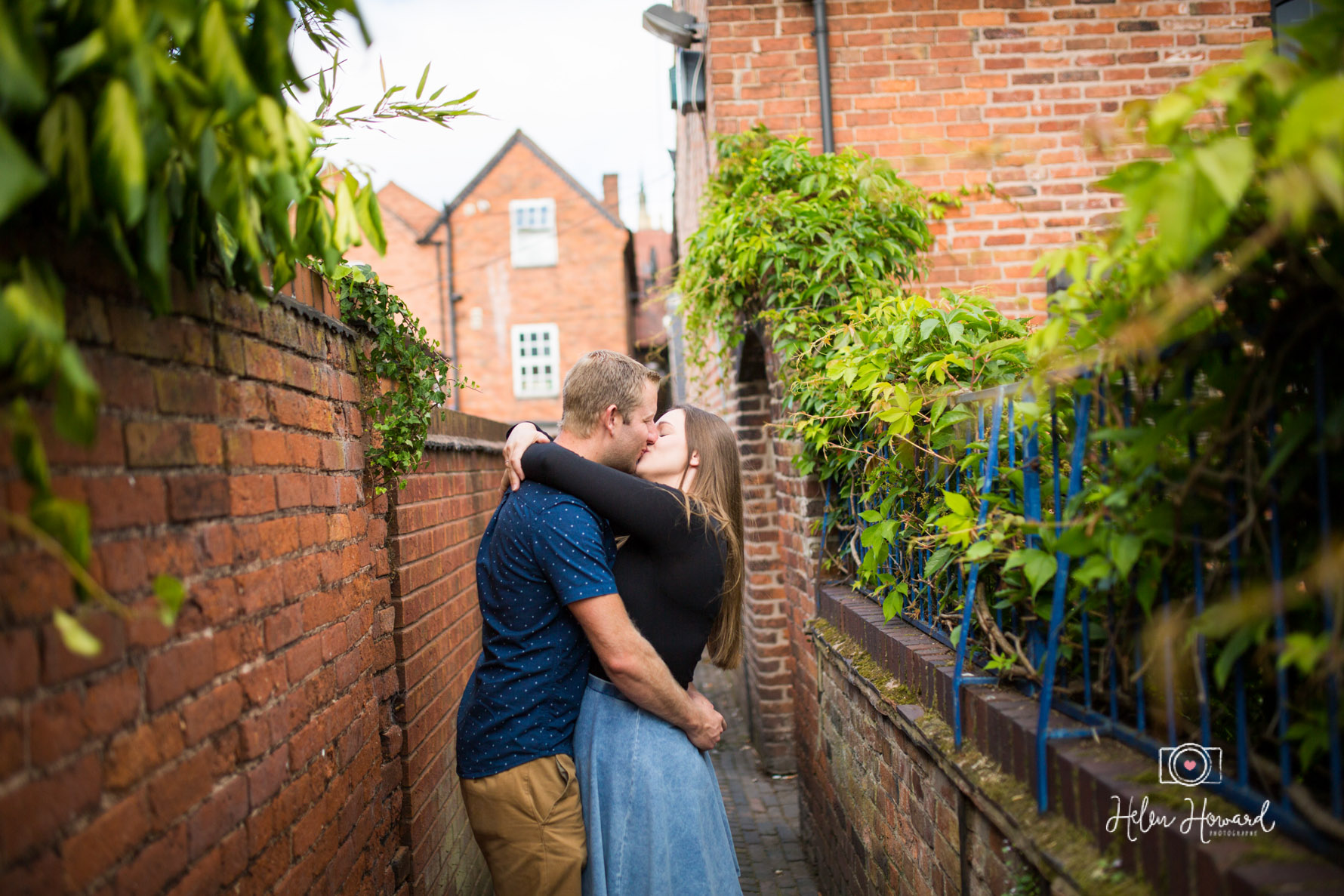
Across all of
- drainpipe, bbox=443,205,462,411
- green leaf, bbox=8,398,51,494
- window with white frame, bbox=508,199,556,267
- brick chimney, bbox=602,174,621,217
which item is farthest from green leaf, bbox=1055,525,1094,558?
brick chimney, bbox=602,174,621,217

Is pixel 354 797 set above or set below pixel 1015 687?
below

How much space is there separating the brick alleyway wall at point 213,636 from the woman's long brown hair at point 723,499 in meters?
1.05

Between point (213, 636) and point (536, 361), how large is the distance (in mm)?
23621

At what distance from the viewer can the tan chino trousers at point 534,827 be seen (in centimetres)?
238

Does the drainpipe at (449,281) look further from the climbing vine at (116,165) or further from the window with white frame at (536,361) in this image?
the climbing vine at (116,165)

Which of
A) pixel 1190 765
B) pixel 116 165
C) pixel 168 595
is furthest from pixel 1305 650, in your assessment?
pixel 116 165

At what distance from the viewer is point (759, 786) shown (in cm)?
577

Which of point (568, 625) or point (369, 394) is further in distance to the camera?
point (369, 394)

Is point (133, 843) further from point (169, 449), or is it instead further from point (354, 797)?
point (354, 797)

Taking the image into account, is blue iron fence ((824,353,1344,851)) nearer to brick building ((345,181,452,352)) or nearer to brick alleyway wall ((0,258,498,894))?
brick alleyway wall ((0,258,498,894))

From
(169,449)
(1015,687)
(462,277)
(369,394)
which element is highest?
(462,277)

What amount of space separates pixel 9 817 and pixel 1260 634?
1.51 metres

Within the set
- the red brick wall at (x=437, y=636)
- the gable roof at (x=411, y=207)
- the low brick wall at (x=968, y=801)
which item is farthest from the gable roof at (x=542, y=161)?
the low brick wall at (x=968, y=801)

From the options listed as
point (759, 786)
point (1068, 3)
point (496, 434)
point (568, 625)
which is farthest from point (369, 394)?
point (1068, 3)
